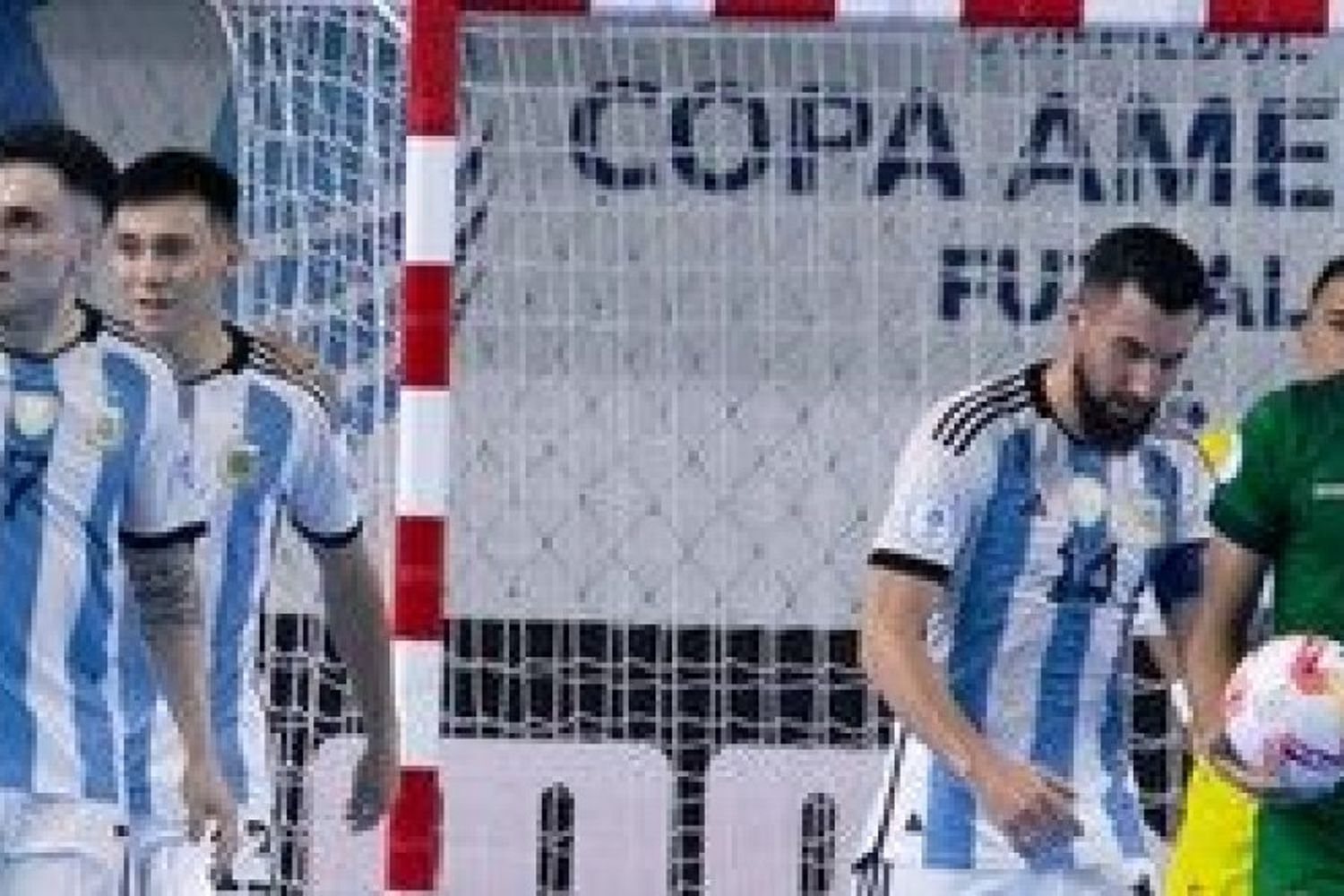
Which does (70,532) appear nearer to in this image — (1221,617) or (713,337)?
(1221,617)

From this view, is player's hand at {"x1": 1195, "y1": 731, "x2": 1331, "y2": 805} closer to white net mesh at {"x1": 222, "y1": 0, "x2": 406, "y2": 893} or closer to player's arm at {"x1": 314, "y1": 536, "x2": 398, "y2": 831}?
player's arm at {"x1": 314, "y1": 536, "x2": 398, "y2": 831}

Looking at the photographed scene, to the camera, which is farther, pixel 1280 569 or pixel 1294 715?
pixel 1280 569

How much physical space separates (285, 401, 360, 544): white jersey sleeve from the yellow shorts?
158cm

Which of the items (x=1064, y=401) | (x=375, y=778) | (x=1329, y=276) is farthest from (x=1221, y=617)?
(x=375, y=778)

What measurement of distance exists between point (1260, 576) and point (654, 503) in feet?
9.81

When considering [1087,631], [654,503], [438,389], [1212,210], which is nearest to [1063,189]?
[1212,210]

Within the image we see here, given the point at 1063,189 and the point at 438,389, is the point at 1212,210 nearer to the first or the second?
the point at 1063,189

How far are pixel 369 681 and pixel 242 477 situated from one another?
40cm

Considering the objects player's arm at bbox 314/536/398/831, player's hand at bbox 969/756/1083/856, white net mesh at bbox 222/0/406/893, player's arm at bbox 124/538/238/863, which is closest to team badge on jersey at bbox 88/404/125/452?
player's arm at bbox 124/538/238/863

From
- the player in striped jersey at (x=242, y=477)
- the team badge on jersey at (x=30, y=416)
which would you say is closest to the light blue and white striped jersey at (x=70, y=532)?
the team badge on jersey at (x=30, y=416)

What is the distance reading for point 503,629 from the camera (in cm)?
962

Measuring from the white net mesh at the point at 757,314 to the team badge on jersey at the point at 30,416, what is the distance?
2.66 m

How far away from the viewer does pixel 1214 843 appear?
8195 millimetres

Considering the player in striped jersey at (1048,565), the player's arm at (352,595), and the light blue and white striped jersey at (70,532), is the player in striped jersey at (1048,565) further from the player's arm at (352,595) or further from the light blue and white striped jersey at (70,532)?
the light blue and white striped jersey at (70,532)
